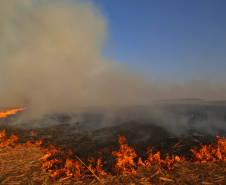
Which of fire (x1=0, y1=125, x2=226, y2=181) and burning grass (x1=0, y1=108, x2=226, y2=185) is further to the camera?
fire (x1=0, y1=125, x2=226, y2=181)

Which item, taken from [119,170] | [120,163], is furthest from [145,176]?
[120,163]

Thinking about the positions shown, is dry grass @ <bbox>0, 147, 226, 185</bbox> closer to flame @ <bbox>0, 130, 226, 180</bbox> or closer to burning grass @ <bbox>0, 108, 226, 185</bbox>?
burning grass @ <bbox>0, 108, 226, 185</bbox>

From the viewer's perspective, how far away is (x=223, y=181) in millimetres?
4938

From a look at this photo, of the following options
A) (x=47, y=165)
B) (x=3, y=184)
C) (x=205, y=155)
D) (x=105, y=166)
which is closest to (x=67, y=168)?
(x=47, y=165)

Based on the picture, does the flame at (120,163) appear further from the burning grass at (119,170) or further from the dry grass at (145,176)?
the dry grass at (145,176)

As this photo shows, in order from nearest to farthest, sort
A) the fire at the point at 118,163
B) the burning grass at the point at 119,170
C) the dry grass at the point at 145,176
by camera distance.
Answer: the dry grass at the point at 145,176 → the burning grass at the point at 119,170 → the fire at the point at 118,163

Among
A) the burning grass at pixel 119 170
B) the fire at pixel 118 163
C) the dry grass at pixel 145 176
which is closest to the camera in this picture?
the dry grass at pixel 145 176

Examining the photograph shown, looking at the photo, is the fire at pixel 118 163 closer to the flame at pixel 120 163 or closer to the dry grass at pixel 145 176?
the flame at pixel 120 163

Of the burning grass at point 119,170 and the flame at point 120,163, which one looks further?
the flame at point 120,163

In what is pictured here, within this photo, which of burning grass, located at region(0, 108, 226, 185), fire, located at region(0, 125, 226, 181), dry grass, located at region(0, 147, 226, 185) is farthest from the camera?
fire, located at region(0, 125, 226, 181)

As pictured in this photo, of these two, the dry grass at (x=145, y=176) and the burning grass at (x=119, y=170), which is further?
the burning grass at (x=119, y=170)

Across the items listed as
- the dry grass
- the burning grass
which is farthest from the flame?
the dry grass

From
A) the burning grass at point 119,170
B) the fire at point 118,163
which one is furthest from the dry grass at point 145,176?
the fire at point 118,163

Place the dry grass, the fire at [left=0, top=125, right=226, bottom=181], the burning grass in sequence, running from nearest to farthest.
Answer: the dry grass → the burning grass → the fire at [left=0, top=125, right=226, bottom=181]
